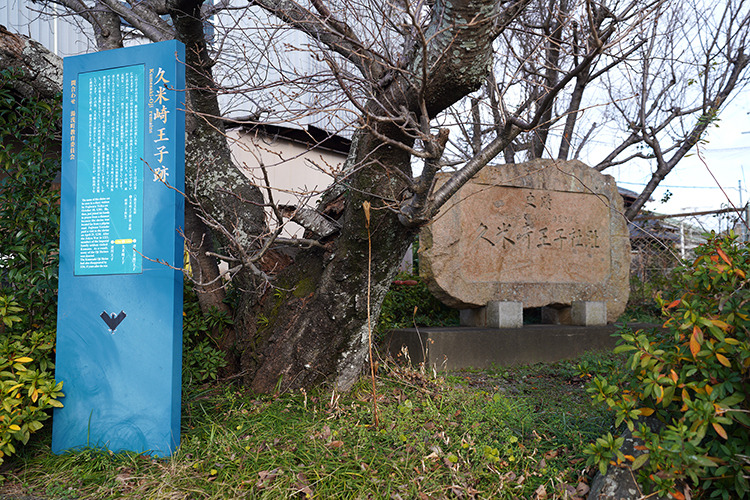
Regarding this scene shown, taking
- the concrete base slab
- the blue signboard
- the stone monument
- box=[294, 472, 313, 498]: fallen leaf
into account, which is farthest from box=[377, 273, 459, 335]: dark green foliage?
box=[294, 472, 313, 498]: fallen leaf

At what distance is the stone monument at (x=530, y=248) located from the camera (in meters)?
5.61

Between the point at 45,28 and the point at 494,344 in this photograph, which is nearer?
the point at 494,344

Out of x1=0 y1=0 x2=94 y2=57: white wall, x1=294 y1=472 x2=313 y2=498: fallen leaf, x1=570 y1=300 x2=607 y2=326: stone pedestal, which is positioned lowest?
x1=294 y1=472 x2=313 y2=498: fallen leaf

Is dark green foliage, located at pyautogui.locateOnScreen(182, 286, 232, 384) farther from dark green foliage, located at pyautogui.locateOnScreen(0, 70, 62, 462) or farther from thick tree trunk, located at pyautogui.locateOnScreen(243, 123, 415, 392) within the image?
dark green foliage, located at pyautogui.locateOnScreen(0, 70, 62, 462)

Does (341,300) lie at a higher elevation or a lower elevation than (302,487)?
higher

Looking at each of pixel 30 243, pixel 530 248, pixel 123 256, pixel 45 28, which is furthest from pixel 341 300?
pixel 45 28

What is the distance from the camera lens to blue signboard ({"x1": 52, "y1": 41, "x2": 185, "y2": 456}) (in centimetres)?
335

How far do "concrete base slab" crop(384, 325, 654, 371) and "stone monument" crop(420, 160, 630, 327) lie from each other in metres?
0.20

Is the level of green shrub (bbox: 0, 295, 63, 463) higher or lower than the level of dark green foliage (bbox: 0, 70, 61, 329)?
lower

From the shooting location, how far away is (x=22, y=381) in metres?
3.33

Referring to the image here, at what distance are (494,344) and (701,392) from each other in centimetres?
319

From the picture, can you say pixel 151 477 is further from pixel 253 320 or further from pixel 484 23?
pixel 484 23

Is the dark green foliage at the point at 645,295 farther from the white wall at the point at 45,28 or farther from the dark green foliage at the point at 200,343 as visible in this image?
the white wall at the point at 45,28

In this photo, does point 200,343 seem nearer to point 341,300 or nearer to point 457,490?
point 341,300
